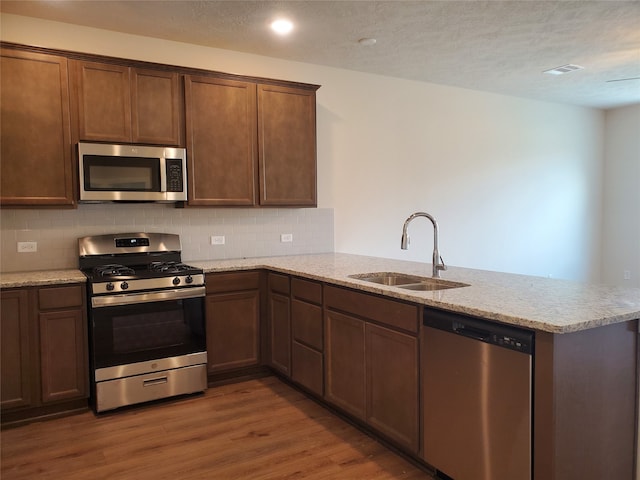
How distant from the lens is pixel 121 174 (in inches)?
135

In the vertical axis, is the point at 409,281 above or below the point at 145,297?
above

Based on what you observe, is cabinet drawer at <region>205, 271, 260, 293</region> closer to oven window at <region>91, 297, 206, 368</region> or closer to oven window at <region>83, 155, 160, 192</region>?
oven window at <region>91, 297, 206, 368</region>

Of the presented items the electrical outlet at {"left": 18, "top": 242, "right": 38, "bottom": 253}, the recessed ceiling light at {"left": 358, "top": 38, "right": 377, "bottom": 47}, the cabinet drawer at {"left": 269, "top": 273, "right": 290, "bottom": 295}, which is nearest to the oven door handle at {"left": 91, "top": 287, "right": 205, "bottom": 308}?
the cabinet drawer at {"left": 269, "top": 273, "right": 290, "bottom": 295}

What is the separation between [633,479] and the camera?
2049 millimetres

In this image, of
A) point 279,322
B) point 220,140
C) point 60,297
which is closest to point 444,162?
point 220,140

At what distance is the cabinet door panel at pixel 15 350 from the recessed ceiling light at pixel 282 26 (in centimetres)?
244

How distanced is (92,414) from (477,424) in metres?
2.47

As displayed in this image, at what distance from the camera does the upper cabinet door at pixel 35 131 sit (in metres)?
3.11

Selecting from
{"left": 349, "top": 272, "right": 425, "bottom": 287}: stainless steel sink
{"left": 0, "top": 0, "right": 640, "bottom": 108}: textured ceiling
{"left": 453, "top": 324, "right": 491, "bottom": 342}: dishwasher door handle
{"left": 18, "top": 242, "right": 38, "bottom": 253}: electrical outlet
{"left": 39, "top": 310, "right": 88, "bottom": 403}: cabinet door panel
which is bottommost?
{"left": 39, "top": 310, "right": 88, "bottom": 403}: cabinet door panel

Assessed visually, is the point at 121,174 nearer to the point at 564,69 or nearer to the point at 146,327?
the point at 146,327

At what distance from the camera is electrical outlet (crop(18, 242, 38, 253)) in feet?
11.2

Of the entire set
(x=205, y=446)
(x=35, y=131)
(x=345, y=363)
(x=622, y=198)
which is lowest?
(x=205, y=446)

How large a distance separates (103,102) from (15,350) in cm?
171

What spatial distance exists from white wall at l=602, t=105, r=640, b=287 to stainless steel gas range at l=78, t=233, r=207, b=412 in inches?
233
